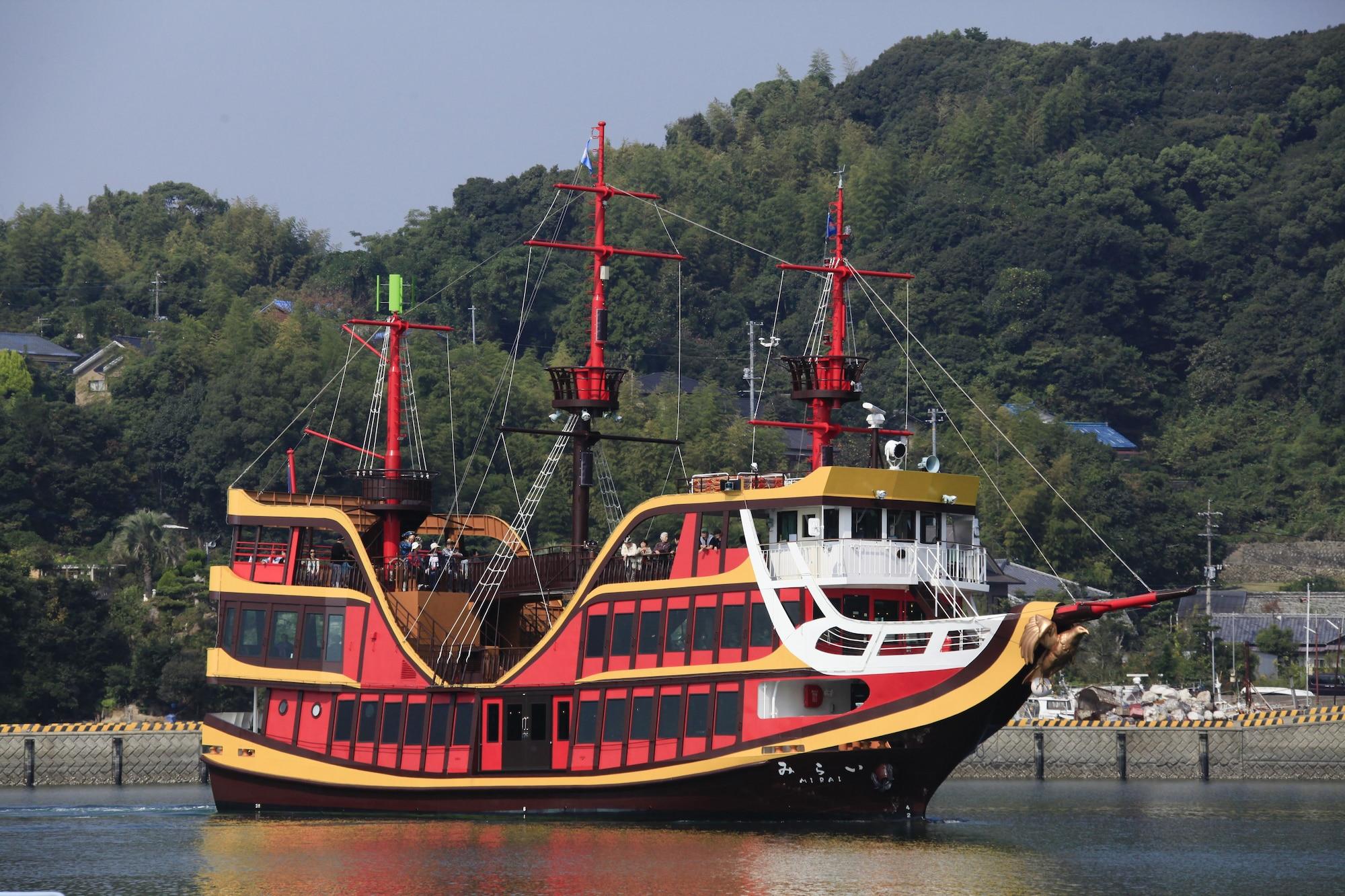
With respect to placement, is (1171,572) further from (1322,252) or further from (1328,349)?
(1322,252)

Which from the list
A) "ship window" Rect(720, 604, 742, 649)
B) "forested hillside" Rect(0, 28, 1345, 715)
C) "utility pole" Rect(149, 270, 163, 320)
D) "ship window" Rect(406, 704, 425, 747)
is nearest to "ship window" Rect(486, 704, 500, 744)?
"ship window" Rect(406, 704, 425, 747)

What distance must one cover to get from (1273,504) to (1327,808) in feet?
159

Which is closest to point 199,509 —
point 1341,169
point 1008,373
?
point 1008,373

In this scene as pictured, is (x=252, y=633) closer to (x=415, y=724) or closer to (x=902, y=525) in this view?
(x=415, y=724)

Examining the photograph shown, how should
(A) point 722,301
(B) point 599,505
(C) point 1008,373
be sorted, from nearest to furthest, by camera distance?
(B) point 599,505 < (C) point 1008,373 < (A) point 722,301

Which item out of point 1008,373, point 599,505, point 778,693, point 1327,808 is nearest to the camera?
point 778,693

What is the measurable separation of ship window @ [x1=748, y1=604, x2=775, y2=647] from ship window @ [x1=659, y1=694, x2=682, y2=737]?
1.79m

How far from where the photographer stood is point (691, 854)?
32406 millimetres

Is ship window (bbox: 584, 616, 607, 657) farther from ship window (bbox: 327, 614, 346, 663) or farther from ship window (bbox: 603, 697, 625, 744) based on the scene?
ship window (bbox: 327, 614, 346, 663)

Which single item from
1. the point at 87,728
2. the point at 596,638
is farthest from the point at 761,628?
the point at 87,728

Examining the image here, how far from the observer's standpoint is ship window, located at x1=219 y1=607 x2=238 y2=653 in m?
41.0

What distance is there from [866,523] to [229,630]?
1321cm

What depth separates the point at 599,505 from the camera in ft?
257

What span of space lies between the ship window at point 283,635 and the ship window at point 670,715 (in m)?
8.16
